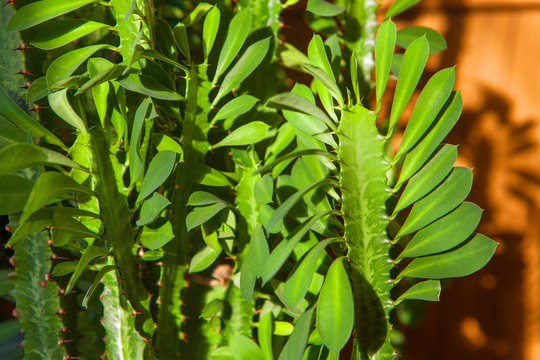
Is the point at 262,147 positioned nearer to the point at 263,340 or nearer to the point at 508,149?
the point at 263,340

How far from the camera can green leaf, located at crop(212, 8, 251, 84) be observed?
0.54 meters

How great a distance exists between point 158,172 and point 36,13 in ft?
0.75

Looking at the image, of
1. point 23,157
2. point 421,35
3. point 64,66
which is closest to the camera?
point 23,157

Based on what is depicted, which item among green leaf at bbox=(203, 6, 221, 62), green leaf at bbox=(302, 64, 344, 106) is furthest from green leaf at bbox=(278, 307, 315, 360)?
green leaf at bbox=(203, 6, 221, 62)

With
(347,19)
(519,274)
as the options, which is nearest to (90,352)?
(347,19)

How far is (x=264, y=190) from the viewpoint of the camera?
52 centimetres

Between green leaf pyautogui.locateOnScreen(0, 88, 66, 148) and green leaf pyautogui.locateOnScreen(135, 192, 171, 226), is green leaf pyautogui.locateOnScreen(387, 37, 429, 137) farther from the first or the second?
green leaf pyautogui.locateOnScreen(0, 88, 66, 148)

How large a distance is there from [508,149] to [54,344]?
97 centimetres

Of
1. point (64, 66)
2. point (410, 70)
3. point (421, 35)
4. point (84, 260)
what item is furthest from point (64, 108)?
point (421, 35)

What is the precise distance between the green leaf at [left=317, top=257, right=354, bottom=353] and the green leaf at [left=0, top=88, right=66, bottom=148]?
359 millimetres

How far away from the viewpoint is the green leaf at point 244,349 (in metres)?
0.55

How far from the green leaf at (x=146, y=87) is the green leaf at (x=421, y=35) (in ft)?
1.20

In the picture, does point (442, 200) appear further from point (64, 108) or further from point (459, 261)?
point (64, 108)

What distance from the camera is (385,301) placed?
500 millimetres
